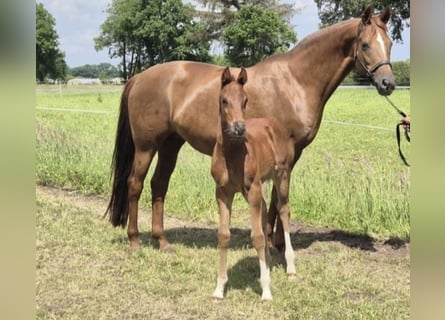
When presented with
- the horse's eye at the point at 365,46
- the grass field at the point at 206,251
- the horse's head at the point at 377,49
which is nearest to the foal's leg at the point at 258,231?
the grass field at the point at 206,251

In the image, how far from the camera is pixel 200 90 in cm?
493

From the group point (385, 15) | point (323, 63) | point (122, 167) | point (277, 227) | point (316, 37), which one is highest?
point (385, 15)

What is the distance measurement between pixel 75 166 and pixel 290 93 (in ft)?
15.5

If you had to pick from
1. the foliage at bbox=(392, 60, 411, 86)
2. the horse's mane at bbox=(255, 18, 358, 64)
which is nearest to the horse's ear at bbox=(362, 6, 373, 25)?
the horse's mane at bbox=(255, 18, 358, 64)

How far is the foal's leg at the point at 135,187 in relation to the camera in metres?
5.10

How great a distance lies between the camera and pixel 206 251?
16.4 ft

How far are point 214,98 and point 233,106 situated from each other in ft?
4.98

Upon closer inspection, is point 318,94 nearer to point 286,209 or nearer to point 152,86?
point 286,209

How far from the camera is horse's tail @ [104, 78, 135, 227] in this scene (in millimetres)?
5402

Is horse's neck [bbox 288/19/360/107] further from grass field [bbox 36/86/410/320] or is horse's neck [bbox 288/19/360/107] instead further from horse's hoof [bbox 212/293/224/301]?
horse's hoof [bbox 212/293/224/301]

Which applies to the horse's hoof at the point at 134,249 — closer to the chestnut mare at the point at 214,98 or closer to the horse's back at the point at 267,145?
the chestnut mare at the point at 214,98

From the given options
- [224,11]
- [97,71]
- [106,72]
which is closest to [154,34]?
[224,11]

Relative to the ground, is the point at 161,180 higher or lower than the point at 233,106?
lower

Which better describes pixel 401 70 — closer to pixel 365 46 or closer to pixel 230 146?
pixel 365 46
